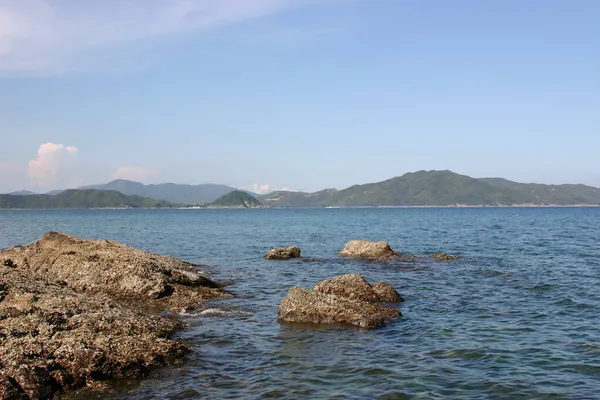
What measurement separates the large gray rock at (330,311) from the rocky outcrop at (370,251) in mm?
23571

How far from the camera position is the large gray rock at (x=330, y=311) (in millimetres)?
20297

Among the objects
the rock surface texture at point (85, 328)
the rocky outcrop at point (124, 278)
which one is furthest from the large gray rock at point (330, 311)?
the rocky outcrop at point (124, 278)

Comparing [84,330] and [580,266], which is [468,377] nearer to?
[84,330]

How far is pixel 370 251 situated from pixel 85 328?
3331cm

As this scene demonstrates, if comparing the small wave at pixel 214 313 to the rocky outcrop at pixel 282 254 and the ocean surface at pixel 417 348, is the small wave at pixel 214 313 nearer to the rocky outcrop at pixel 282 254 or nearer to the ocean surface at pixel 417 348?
the ocean surface at pixel 417 348

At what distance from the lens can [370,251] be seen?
4575cm

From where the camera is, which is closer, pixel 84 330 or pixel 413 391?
pixel 413 391

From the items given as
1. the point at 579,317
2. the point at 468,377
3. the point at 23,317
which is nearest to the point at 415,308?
the point at 579,317

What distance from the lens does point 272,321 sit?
21188 mm

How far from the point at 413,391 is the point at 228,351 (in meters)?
6.79

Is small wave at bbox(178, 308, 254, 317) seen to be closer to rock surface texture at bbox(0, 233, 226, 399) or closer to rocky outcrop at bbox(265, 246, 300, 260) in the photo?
rock surface texture at bbox(0, 233, 226, 399)

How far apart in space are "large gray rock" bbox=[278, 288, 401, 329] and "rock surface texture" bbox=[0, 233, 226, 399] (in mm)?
5112

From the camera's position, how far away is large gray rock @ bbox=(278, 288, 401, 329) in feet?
66.6

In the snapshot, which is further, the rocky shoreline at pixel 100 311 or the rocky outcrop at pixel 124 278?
the rocky outcrop at pixel 124 278
